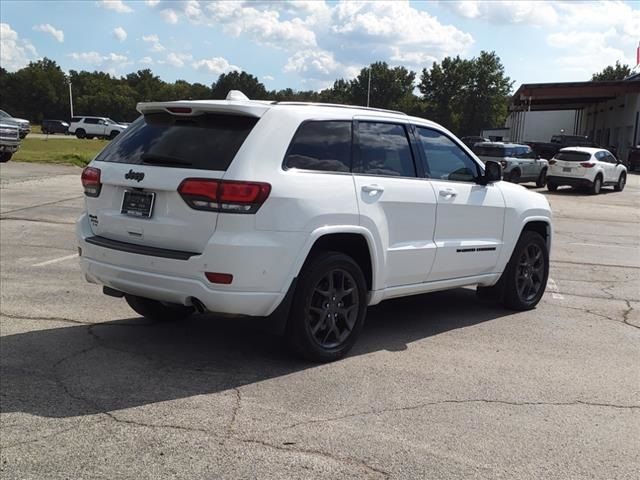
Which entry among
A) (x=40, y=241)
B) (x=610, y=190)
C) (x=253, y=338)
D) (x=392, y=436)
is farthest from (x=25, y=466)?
(x=610, y=190)

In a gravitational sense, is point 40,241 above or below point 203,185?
below

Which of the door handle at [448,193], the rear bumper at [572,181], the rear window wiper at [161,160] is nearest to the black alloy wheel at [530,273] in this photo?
the door handle at [448,193]

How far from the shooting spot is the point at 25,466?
340cm

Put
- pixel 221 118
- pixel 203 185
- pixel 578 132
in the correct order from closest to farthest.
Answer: pixel 203 185 < pixel 221 118 < pixel 578 132

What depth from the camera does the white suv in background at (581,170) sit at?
24.5 meters

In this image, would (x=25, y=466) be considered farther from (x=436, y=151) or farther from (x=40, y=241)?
(x=40, y=241)

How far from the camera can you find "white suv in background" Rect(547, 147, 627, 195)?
24.5m

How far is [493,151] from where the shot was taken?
2522 centimetres

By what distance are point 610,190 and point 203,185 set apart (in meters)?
26.1

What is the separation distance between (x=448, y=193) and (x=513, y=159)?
66.6ft

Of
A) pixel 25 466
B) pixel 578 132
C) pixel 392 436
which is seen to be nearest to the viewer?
pixel 25 466

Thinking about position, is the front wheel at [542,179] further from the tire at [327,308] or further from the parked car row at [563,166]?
the tire at [327,308]

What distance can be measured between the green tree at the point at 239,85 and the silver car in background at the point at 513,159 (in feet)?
296

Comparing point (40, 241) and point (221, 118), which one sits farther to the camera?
point (40, 241)
